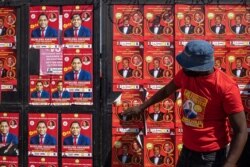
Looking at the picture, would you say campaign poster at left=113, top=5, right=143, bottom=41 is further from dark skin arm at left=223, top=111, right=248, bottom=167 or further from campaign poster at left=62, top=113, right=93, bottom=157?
dark skin arm at left=223, top=111, right=248, bottom=167

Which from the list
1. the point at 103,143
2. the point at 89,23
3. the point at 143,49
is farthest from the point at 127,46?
the point at 103,143

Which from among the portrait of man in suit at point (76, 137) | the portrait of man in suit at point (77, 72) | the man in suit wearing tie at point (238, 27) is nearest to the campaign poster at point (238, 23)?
the man in suit wearing tie at point (238, 27)

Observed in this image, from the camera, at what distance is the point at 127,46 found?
146 inches

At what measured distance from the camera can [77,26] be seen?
12.3 ft

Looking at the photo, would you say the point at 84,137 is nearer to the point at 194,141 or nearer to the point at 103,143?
the point at 103,143

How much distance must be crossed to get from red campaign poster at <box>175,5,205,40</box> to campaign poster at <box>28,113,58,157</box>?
1.35 meters

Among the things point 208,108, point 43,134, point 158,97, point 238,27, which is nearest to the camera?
point 208,108

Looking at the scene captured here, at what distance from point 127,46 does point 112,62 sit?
19 cm

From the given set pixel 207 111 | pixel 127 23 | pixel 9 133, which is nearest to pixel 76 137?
pixel 9 133

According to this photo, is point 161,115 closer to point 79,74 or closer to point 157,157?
point 157,157

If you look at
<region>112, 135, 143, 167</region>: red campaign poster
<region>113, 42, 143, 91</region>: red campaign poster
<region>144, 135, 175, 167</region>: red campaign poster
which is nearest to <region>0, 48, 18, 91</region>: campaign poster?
<region>113, 42, 143, 91</region>: red campaign poster

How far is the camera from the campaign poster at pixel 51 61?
380 cm

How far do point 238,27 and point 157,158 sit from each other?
1.35 m

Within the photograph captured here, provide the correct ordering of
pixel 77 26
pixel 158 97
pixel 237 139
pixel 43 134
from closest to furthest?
pixel 237 139, pixel 158 97, pixel 77 26, pixel 43 134
